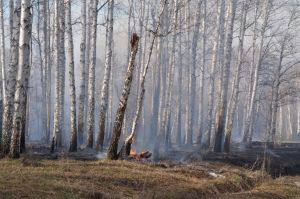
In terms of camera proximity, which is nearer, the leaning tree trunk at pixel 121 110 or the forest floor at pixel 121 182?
the forest floor at pixel 121 182

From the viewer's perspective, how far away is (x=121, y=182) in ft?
30.6

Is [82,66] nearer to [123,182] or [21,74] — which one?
[21,74]

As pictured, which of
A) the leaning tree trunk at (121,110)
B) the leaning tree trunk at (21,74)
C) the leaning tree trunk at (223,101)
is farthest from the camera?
the leaning tree trunk at (223,101)

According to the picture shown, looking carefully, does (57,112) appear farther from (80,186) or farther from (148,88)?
(148,88)

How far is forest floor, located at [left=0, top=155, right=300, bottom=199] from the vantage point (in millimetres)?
7710

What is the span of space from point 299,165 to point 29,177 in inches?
600

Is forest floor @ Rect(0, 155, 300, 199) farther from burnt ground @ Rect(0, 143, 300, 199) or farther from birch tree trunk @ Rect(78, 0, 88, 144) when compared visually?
birch tree trunk @ Rect(78, 0, 88, 144)

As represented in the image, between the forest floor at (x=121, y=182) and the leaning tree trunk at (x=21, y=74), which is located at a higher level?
the leaning tree trunk at (x=21, y=74)

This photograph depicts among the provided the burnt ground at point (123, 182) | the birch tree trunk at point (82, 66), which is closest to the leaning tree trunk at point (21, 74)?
the burnt ground at point (123, 182)

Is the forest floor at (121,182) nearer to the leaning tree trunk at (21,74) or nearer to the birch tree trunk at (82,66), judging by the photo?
the leaning tree trunk at (21,74)

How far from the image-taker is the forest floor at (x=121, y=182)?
771 cm

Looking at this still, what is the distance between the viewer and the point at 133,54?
12844mm

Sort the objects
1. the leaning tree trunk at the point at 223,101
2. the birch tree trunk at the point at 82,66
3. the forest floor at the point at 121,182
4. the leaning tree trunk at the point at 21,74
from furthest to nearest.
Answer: the leaning tree trunk at the point at 223,101, the birch tree trunk at the point at 82,66, the leaning tree trunk at the point at 21,74, the forest floor at the point at 121,182

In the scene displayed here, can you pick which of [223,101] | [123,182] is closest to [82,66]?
[223,101]
